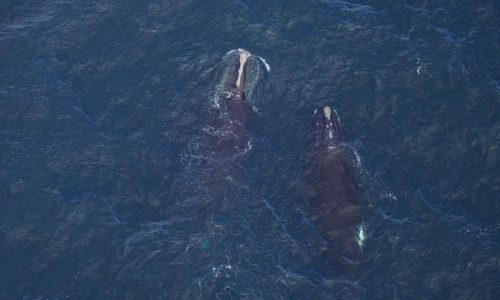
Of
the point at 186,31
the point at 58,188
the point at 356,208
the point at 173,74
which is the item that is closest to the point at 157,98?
the point at 173,74

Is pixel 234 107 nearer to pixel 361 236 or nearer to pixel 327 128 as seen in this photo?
pixel 327 128

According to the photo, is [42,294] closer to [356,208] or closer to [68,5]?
[356,208]

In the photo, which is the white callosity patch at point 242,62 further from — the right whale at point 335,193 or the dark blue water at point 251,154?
the right whale at point 335,193

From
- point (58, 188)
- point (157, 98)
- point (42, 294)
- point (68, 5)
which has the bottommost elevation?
point (42, 294)

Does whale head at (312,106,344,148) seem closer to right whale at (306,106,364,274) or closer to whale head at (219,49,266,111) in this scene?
right whale at (306,106,364,274)

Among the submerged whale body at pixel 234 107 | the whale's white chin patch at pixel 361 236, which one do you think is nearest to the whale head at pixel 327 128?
the submerged whale body at pixel 234 107

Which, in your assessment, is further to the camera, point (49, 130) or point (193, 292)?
point (49, 130)

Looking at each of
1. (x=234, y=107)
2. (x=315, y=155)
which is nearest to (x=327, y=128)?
(x=315, y=155)
